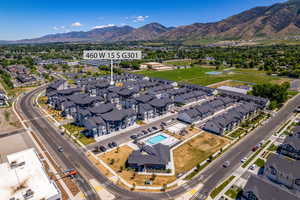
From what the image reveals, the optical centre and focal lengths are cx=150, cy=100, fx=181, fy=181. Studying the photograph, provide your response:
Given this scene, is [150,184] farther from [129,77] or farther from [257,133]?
[129,77]

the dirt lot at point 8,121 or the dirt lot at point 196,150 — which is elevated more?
the dirt lot at point 8,121

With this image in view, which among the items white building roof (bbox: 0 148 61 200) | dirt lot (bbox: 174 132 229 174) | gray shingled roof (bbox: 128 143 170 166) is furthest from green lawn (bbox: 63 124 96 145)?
dirt lot (bbox: 174 132 229 174)

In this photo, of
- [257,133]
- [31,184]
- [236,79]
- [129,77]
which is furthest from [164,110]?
[236,79]

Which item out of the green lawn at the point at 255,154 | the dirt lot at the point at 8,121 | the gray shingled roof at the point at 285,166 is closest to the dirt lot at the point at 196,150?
the green lawn at the point at 255,154

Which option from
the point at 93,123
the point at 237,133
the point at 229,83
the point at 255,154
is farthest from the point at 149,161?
the point at 229,83

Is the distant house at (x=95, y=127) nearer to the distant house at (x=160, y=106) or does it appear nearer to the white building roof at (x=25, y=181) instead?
the white building roof at (x=25, y=181)

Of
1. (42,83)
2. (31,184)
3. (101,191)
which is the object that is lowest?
(101,191)
